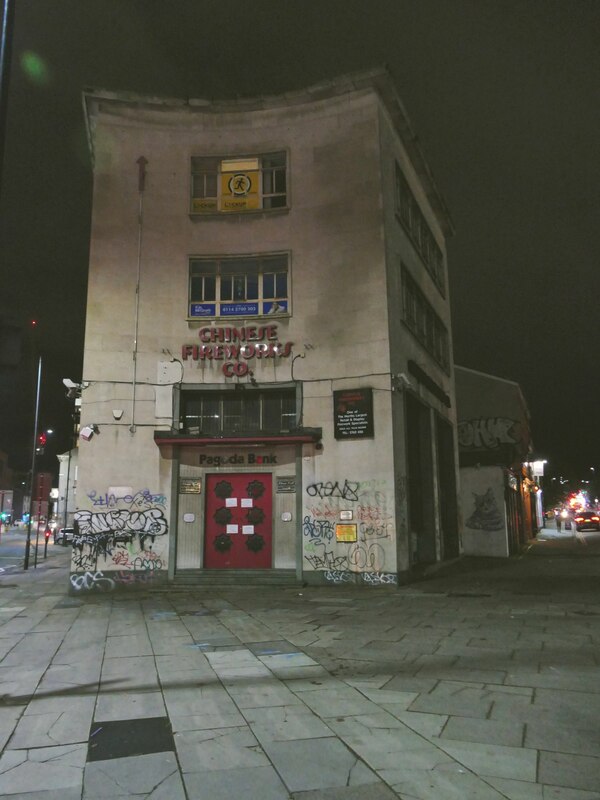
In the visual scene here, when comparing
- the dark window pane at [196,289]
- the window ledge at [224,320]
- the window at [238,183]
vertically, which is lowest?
the window ledge at [224,320]

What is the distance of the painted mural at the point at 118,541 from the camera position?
51.2 ft

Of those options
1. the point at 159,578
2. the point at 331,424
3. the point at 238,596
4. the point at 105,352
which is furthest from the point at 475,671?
the point at 105,352

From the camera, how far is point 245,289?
17.6 metres

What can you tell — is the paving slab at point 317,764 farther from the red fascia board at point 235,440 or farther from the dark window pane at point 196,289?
the dark window pane at point 196,289

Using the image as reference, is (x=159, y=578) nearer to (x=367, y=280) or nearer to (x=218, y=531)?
(x=218, y=531)

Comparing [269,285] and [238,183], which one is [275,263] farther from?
[238,183]

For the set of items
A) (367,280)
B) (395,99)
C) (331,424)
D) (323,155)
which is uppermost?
(395,99)

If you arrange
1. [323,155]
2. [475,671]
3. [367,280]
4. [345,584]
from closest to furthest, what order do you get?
[475,671]
[345,584]
[367,280]
[323,155]

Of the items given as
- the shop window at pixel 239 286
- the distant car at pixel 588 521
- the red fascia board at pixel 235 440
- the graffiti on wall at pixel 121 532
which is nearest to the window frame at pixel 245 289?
the shop window at pixel 239 286

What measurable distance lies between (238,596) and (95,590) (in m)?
4.09

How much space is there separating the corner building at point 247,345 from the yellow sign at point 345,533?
56 millimetres

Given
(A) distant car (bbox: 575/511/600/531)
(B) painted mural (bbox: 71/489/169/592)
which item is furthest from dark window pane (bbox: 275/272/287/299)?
(A) distant car (bbox: 575/511/600/531)

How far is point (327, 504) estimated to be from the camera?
51.6 ft

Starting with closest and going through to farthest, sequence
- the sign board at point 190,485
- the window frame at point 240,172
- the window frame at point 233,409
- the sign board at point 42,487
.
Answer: the sign board at point 190,485
the window frame at point 233,409
the window frame at point 240,172
the sign board at point 42,487
